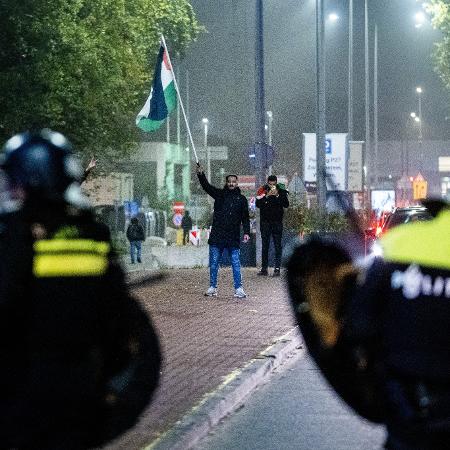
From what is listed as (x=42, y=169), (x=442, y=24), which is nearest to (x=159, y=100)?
(x=42, y=169)

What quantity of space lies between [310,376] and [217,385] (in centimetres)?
181

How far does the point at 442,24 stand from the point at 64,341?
49969 millimetres

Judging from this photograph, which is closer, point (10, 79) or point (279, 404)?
point (279, 404)

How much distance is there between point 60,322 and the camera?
12.1 ft

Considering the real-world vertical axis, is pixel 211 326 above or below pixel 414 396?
below

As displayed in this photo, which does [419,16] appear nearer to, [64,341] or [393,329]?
[393,329]

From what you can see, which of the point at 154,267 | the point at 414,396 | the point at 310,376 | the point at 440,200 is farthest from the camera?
the point at 154,267

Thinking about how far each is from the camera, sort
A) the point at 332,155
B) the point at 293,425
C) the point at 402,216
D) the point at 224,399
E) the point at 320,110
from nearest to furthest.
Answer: the point at 293,425, the point at 224,399, the point at 402,216, the point at 320,110, the point at 332,155

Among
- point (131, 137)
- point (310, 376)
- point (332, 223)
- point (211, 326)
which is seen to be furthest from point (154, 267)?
point (310, 376)

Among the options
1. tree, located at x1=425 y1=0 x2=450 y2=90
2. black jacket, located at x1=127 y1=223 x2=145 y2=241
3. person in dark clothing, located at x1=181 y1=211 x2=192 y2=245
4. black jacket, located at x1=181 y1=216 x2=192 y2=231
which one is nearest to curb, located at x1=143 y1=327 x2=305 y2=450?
black jacket, located at x1=127 y1=223 x2=145 y2=241

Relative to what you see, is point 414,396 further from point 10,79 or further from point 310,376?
point 10,79

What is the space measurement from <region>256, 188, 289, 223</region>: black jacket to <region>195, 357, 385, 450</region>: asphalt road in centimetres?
1353

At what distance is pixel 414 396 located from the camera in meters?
3.74

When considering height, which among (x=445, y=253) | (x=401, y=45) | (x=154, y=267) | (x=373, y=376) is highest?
(x=401, y=45)
